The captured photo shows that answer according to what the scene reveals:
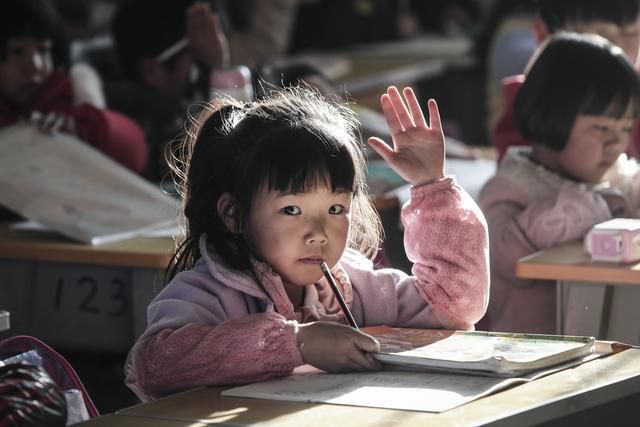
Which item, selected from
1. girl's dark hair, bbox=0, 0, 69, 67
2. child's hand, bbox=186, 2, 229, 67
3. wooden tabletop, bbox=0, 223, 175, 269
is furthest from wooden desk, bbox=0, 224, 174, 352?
child's hand, bbox=186, 2, 229, 67

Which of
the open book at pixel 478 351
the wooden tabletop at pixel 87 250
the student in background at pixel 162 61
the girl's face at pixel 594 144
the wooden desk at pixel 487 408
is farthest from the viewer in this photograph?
the student in background at pixel 162 61

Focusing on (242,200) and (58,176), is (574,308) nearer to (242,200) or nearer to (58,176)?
(242,200)

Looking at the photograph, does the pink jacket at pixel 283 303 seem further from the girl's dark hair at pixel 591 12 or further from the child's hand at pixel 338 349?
the girl's dark hair at pixel 591 12

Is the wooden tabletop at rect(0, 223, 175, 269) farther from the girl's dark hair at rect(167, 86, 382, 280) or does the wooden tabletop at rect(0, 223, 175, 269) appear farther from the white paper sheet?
the white paper sheet

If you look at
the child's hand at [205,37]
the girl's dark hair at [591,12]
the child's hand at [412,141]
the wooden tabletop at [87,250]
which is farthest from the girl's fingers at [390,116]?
the child's hand at [205,37]

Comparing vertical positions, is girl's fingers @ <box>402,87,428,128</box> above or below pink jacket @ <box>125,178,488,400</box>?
above

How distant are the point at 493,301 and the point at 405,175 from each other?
3.10 feet

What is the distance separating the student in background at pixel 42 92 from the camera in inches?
142

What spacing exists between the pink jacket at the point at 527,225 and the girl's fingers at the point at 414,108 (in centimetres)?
84

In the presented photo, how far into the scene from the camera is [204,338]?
5.82 ft

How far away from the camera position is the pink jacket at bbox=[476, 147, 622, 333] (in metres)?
2.82

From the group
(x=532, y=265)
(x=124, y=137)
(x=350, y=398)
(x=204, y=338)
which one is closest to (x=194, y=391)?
(x=204, y=338)

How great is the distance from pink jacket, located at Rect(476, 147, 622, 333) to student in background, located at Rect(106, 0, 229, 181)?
1.25 meters

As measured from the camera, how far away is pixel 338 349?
1.75 metres
